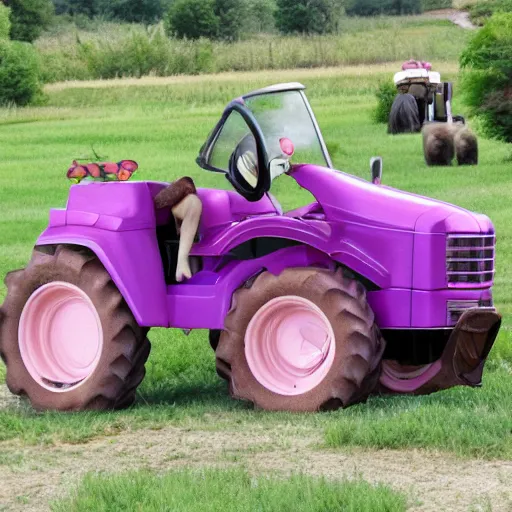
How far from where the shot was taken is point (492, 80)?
2755 cm

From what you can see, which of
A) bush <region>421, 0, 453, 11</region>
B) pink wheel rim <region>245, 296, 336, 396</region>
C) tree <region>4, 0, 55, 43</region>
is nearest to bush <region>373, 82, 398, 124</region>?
pink wheel rim <region>245, 296, 336, 396</region>

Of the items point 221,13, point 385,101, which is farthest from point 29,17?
point 385,101

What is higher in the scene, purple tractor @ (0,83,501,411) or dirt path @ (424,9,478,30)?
purple tractor @ (0,83,501,411)

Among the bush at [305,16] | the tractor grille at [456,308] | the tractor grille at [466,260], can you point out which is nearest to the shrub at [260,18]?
the bush at [305,16]

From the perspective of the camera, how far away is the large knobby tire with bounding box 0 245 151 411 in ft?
26.6

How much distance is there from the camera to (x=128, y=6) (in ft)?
355

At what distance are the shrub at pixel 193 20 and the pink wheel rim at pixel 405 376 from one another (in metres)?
84.5

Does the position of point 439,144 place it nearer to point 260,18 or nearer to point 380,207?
point 380,207

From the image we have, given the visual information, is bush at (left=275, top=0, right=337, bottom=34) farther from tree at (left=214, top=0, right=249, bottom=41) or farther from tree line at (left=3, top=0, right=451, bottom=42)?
tree at (left=214, top=0, right=249, bottom=41)

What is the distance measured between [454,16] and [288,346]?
94.1 m

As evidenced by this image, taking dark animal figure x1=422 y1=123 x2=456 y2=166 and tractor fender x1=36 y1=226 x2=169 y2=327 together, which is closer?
tractor fender x1=36 y1=226 x2=169 y2=327

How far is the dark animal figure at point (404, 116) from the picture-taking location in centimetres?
3419

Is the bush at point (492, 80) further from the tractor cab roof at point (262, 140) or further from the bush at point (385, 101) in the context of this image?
the tractor cab roof at point (262, 140)

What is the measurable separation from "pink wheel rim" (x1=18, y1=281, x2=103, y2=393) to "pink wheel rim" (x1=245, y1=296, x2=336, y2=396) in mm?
1036
